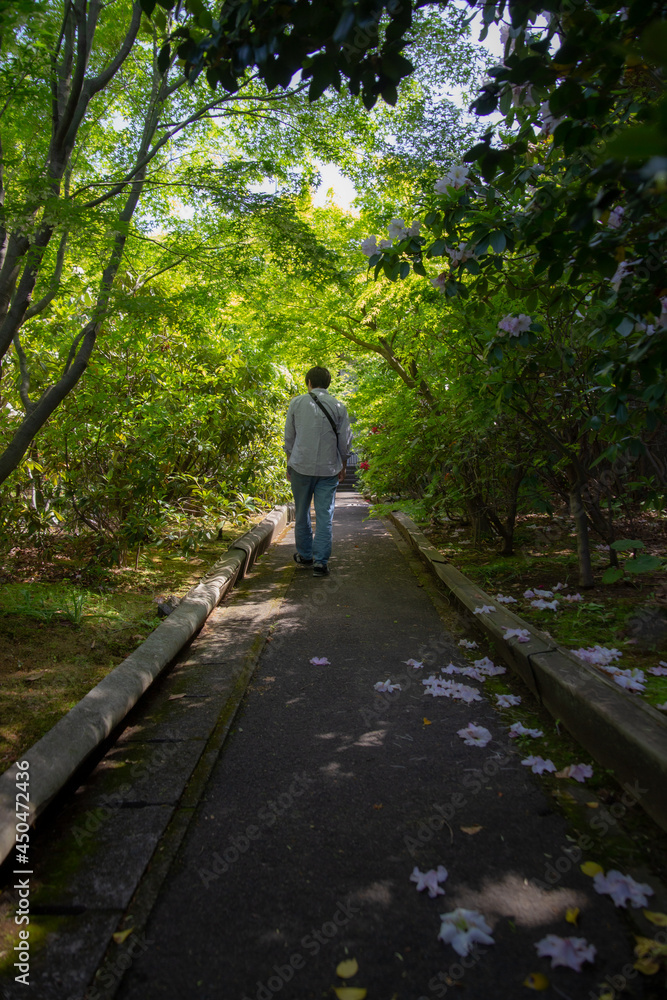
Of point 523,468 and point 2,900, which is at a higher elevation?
point 523,468

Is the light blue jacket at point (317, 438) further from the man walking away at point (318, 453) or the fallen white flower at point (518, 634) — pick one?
the fallen white flower at point (518, 634)

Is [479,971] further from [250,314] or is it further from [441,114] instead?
[250,314]

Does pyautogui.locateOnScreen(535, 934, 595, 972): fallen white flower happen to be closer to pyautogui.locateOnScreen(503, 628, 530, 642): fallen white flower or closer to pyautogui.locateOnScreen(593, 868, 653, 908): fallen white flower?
pyautogui.locateOnScreen(593, 868, 653, 908): fallen white flower

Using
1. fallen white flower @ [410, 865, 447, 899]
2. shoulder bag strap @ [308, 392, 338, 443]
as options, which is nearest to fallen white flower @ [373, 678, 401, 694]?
fallen white flower @ [410, 865, 447, 899]

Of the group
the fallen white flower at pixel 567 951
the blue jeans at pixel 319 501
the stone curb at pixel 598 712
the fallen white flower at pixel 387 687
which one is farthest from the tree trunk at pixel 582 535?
the fallen white flower at pixel 567 951

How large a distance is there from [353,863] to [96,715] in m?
1.30

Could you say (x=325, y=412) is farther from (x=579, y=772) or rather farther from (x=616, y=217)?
(x=579, y=772)

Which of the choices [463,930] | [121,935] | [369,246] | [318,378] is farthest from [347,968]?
[318,378]

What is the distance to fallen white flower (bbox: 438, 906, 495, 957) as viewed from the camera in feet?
5.15

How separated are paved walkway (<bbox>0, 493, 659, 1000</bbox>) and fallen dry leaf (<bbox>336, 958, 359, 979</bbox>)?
0.02 m

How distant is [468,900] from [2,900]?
1.35 m

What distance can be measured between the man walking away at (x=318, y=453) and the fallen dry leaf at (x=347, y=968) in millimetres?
4771

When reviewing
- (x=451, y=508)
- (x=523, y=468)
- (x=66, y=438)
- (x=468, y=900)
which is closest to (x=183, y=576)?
(x=66, y=438)

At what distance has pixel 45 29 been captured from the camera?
11.3 feet
